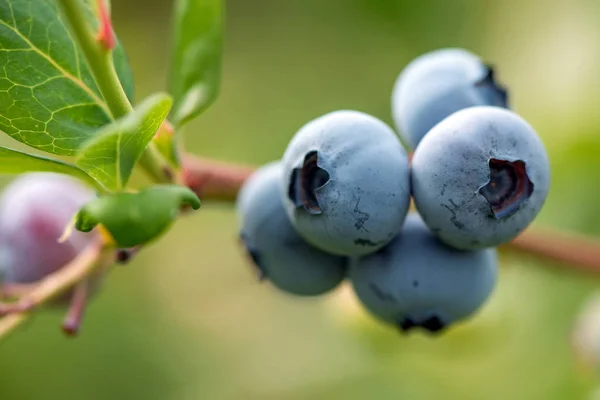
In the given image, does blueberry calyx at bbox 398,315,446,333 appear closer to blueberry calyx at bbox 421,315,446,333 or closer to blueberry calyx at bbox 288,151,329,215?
blueberry calyx at bbox 421,315,446,333

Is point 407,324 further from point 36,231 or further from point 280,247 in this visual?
point 36,231

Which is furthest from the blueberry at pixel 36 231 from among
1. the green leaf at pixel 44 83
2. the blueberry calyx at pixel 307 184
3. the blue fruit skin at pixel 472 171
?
the blue fruit skin at pixel 472 171

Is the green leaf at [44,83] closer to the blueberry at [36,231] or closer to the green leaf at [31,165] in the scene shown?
the green leaf at [31,165]

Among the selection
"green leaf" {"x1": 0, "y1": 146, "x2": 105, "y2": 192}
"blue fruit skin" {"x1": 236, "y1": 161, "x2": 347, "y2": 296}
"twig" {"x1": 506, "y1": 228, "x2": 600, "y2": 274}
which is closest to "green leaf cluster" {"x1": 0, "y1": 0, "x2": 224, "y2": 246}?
"green leaf" {"x1": 0, "y1": 146, "x2": 105, "y2": 192}

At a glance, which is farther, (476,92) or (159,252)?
(159,252)

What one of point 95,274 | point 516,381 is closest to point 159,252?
point 516,381

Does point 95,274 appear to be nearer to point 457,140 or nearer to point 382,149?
point 382,149

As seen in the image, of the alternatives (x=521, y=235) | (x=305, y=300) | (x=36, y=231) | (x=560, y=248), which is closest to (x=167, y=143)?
(x=36, y=231)
